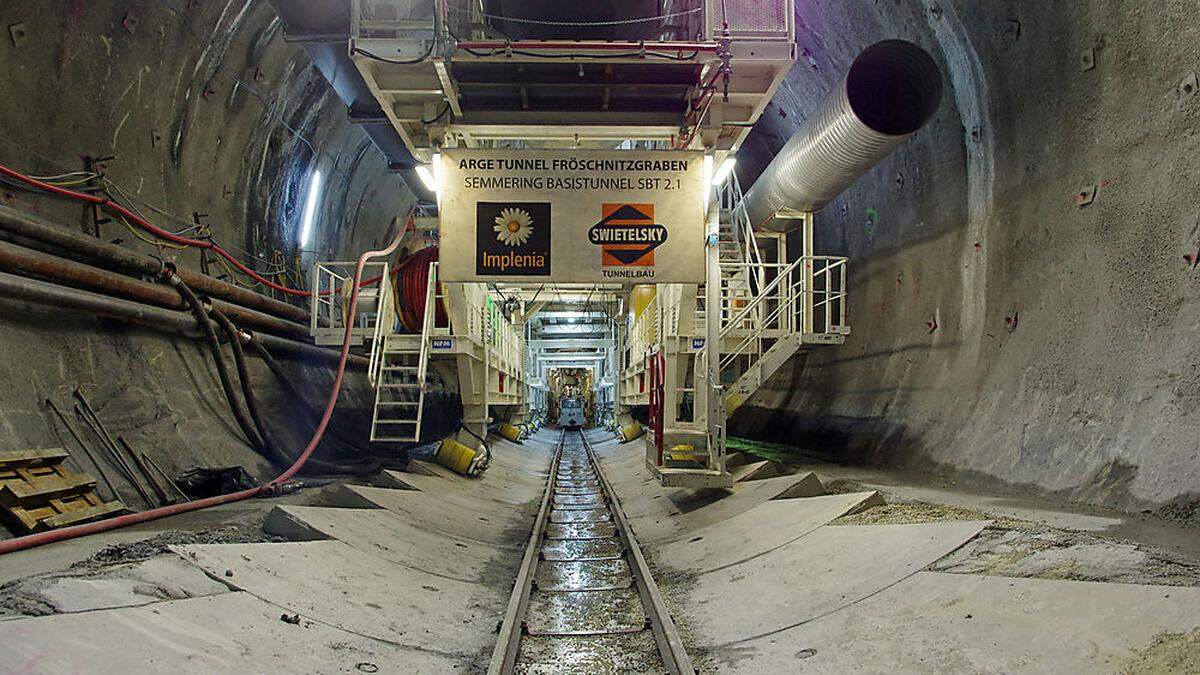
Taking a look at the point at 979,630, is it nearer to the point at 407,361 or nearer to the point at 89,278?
the point at 89,278

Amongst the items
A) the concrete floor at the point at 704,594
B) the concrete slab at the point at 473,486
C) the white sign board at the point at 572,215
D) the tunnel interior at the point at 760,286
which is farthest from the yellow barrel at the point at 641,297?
the concrete floor at the point at 704,594

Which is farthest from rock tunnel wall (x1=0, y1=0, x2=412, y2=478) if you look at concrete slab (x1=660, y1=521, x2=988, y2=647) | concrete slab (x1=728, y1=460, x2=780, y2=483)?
concrete slab (x1=728, y1=460, x2=780, y2=483)

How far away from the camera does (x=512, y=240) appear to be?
22.9 ft

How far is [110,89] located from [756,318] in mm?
8356

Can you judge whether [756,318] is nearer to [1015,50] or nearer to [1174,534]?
[1015,50]

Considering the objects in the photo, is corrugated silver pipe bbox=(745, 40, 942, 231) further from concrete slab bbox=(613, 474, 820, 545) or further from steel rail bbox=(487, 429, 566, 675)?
steel rail bbox=(487, 429, 566, 675)

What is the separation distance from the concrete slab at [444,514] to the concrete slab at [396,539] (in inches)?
8.2

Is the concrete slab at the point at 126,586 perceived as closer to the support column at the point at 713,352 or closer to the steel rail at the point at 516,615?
the steel rail at the point at 516,615

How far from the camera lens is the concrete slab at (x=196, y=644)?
2.59 m

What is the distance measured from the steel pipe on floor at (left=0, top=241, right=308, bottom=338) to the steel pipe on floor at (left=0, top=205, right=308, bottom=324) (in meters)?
0.12

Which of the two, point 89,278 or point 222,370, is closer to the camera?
point 89,278

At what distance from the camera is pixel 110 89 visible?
6.94m

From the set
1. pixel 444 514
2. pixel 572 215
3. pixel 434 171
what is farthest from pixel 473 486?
pixel 572 215

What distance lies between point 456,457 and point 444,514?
9.13 ft
